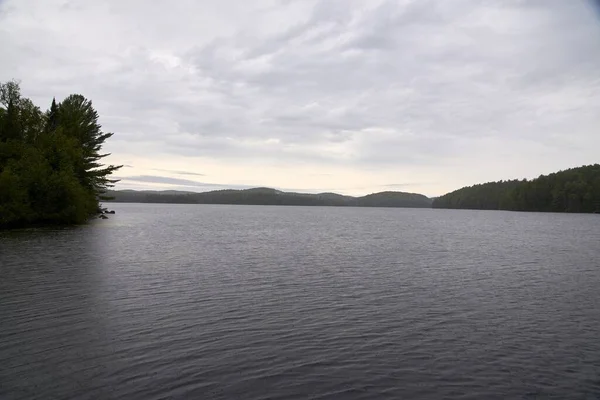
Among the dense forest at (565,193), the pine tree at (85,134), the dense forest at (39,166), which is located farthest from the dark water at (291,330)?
the dense forest at (565,193)

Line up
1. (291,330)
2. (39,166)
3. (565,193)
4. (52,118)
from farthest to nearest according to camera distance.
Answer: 1. (565,193)
2. (52,118)
3. (39,166)
4. (291,330)

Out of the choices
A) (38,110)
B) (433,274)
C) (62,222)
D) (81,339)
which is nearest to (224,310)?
(81,339)

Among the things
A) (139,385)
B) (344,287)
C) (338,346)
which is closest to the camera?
(139,385)

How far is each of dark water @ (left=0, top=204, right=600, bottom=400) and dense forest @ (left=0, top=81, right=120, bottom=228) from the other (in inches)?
1047

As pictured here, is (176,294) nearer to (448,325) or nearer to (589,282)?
(448,325)

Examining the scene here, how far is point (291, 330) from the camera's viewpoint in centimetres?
1703

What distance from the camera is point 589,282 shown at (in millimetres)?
28438

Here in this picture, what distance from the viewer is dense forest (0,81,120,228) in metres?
56.6

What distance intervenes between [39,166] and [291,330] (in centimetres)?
5809

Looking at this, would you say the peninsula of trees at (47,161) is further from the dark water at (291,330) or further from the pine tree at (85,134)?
the dark water at (291,330)

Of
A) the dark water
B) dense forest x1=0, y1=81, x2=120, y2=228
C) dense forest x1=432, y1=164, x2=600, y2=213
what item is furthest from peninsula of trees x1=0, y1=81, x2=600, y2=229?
dense forest x1=432, y1=164, x2=600, y2=213

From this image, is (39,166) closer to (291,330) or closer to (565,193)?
(291,330)

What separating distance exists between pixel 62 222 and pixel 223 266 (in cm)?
5040

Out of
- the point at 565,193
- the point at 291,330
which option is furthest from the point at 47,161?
the point at 565,193
